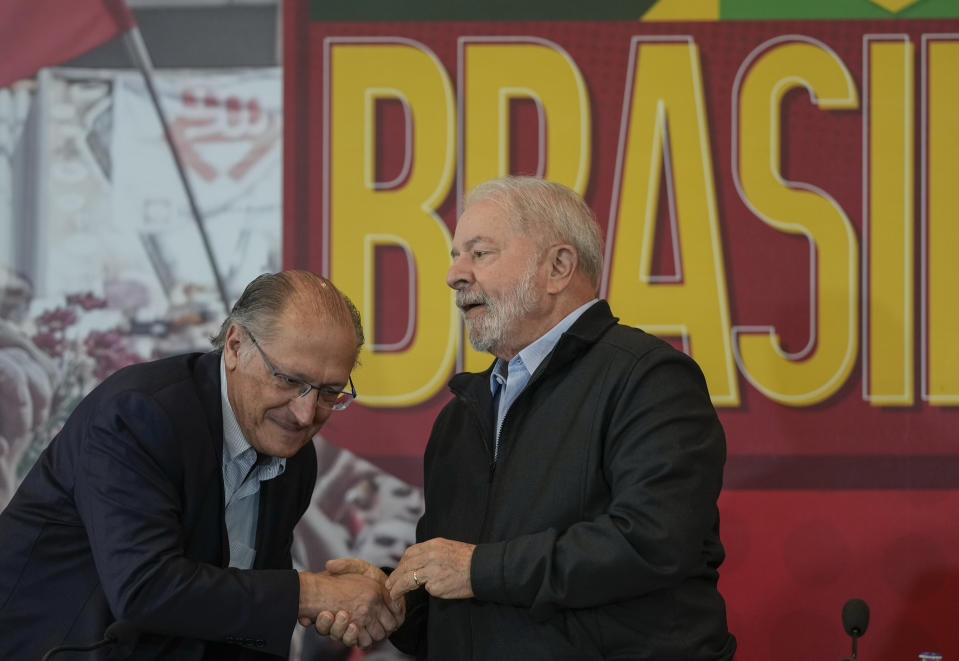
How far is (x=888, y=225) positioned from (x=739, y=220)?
48cm

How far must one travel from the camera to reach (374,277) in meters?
3.55

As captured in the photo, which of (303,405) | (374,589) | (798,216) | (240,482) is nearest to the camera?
(303,405)

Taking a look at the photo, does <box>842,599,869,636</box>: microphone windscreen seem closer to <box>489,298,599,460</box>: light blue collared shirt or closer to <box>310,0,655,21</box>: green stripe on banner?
<box>489,298,599,460</box>: light blue collared shirt

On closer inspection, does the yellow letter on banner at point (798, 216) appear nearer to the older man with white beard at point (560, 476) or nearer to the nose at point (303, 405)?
the older man with white beard at point (560, 476)

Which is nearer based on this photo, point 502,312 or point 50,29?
Answer: point 502,312

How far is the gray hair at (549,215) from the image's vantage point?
2.47 meters

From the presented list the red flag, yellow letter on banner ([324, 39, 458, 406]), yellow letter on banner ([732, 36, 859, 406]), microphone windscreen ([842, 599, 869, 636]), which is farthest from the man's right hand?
the red flag

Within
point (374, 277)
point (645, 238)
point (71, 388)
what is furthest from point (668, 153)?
point (71, 388)

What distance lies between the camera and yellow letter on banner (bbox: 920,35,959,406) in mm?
3463

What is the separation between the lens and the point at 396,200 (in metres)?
3.56

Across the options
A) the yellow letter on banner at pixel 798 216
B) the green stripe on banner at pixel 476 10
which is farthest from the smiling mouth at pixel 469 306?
the green stripe on banner at pixel 476 10

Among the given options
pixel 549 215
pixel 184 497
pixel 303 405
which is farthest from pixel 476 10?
pixel 184 497

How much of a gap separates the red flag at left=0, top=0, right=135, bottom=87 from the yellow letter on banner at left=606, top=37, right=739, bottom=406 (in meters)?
1.74

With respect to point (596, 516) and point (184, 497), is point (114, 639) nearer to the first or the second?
point (184, 497)
